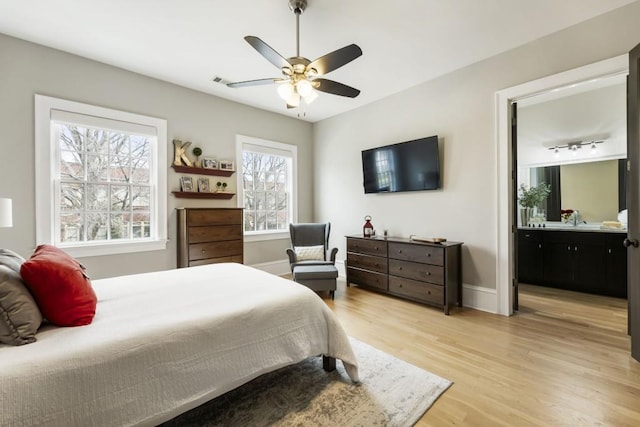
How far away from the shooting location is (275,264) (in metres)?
5.01

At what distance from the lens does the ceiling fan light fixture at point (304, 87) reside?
2252 mm

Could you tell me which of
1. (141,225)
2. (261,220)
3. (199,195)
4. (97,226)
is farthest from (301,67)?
(261,220)

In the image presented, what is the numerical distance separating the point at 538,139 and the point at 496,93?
2.20 metres

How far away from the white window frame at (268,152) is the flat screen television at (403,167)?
4.54 feet

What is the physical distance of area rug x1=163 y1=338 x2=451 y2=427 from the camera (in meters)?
1.61

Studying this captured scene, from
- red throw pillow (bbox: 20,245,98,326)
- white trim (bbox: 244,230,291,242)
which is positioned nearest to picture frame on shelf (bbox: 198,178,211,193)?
white trim (bbox: 244,230,291,242)

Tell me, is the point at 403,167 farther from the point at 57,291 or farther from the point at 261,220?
the point at 57,291

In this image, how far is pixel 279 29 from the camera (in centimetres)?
270

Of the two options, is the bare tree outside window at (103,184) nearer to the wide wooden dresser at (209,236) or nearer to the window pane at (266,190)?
the wide wooden dresser at (209,236)

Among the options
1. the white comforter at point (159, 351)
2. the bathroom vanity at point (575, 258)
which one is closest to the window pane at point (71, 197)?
the white comforter at point (159, 351)

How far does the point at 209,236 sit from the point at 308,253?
1.42 meters

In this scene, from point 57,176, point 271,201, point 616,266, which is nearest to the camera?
point 57,176

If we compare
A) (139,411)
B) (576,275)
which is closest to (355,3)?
(139,411)

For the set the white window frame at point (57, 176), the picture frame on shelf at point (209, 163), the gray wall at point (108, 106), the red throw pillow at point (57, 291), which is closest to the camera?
the red throw pillow at point (57, 291)
